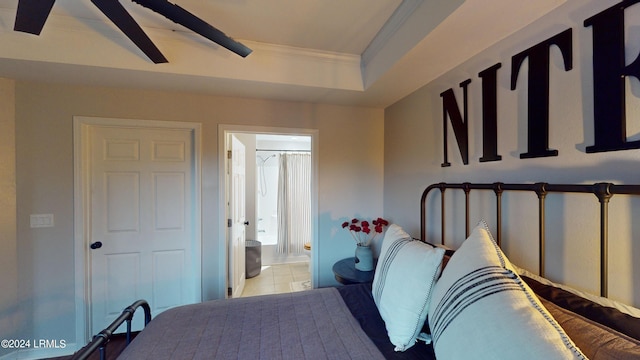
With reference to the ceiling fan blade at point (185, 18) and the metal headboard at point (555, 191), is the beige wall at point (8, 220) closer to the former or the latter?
the ceiling fan blade at point (185, 18)

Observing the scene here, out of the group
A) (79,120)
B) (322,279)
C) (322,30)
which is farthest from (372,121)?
(79,120)

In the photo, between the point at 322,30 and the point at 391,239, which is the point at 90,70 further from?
the point at 391,239

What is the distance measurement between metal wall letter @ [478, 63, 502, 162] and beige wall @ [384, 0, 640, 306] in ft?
0.08

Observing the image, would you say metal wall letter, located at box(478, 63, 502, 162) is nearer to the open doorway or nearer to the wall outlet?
the open doorway

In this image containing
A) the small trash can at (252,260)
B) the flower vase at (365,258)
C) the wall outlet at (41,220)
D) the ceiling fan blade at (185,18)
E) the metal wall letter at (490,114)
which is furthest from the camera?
the small trash can at (252,260)

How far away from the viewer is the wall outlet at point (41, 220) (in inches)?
78.4

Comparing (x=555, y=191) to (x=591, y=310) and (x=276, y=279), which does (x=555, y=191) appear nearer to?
(x=591, y=310)

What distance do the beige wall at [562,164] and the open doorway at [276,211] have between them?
254 cm

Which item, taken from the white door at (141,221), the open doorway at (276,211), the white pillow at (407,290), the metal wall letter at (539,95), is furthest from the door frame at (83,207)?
the metal wall letter at (539,95)

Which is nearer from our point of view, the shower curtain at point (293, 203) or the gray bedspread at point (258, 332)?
the gray bedspread at point (258, 332)

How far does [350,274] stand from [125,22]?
2.18 meters

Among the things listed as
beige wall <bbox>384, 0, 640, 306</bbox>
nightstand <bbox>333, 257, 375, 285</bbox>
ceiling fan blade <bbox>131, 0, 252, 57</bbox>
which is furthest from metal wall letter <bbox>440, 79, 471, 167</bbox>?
ceiling fan blade <bbox>131, 0, 252, 57</bbox>

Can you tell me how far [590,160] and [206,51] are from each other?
232cm

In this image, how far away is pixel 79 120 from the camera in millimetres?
2062
